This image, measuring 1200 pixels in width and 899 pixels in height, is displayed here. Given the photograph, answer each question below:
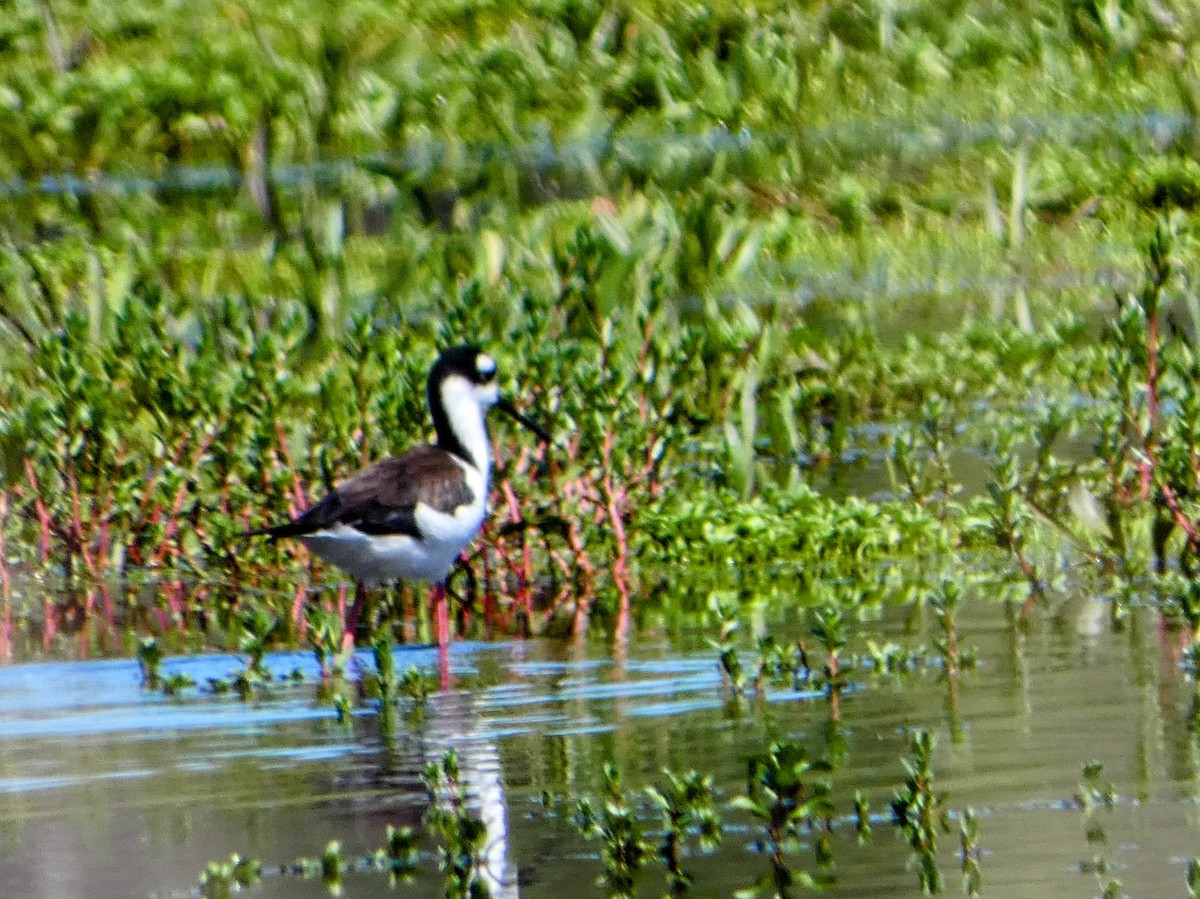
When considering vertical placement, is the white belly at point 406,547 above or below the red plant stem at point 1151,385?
below

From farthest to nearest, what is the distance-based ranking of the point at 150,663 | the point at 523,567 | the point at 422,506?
the point at 523,567
the point at 422,506
the point at 150,663

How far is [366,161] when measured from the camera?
673 inches

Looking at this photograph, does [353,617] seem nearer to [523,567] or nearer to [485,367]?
[523,567]

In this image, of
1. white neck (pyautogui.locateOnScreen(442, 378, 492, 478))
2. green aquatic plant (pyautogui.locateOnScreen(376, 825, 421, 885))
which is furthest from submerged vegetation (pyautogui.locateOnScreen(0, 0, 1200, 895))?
white neck (pyautogui.locateOnScreen(442, 378, 492, 478))

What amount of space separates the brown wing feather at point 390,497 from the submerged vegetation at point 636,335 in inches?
13.3

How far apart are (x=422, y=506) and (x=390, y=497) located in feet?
0.60

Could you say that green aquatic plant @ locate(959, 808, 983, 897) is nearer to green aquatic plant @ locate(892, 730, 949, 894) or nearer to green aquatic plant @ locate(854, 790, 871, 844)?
green aquatic plant @ locate(892, 730, 949, 894)

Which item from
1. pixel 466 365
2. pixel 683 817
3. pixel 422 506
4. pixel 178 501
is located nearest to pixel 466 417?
pixel 466 365

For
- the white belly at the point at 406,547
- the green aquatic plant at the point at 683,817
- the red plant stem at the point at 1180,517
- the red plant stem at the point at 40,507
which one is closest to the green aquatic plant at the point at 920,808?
the green aquatic plant at the point at 683,817

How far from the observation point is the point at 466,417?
35.1 ft

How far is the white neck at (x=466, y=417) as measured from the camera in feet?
35.1

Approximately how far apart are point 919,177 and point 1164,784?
39.8 ft

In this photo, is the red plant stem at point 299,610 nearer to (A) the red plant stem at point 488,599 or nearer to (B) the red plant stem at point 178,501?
(B) the red plant stem at point 178,501

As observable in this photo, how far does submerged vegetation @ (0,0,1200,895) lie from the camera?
934cm
